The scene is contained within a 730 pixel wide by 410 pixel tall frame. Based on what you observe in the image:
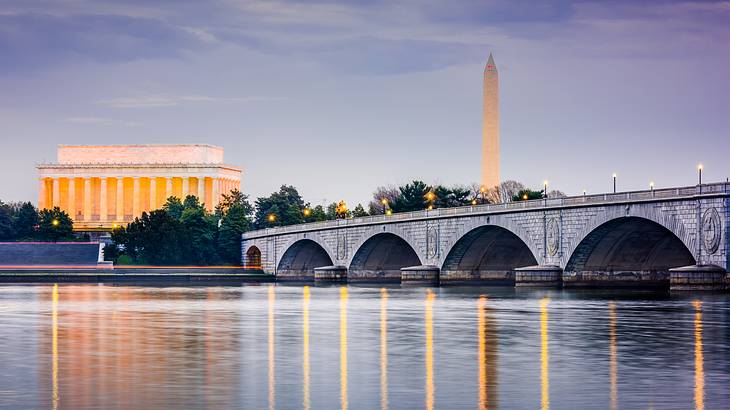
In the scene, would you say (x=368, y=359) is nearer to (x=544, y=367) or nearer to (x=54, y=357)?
(x=544, y=367)

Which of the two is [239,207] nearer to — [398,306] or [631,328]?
[398,306]

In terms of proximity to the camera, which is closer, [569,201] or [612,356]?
[612,356]

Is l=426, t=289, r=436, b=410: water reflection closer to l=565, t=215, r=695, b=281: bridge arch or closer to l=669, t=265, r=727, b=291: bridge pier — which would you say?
l=669, t=265, r=727, b=291: bridge pier

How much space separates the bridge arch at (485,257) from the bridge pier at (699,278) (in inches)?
1203

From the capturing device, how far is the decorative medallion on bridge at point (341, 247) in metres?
137

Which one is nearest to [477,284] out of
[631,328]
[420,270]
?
[420,270]

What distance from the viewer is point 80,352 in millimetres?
35688

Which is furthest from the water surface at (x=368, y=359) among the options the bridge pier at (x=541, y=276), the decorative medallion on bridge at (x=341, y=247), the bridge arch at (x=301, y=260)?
the bridge arch at (x=301, y=260)

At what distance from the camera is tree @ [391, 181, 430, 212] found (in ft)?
573

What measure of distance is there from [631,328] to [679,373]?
54.7 feet

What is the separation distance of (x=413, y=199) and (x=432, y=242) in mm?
58291

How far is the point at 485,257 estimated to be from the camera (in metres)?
118

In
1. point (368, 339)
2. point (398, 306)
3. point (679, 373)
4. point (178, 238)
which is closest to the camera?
point (679, 373)

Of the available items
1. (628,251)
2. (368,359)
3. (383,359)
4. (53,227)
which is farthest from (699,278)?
(53,227)
